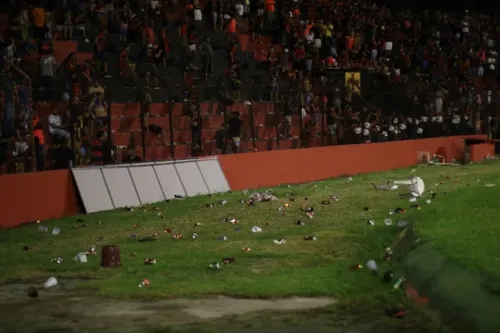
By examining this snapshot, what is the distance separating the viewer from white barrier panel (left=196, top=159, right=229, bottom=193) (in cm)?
1781

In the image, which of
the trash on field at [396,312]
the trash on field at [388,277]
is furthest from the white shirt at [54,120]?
the trash on field at [396,312]

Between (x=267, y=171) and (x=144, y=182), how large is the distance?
15.6 ft

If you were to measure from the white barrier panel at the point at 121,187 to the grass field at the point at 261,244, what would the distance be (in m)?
0.62

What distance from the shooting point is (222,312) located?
22.2 feet

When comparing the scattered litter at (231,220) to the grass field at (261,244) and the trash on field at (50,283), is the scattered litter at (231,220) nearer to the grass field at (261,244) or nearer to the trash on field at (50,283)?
the grass field at (261,244)

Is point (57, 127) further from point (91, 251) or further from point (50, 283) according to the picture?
point (50, 283)

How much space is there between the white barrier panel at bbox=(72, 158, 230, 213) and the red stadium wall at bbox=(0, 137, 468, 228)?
0.94ft

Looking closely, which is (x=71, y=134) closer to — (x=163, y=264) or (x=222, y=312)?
(x=163, y=264)

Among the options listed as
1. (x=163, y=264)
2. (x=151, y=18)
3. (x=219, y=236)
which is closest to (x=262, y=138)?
(x=151, y=18)

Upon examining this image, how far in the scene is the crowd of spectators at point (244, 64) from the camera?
50.8ft

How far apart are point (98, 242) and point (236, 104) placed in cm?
961

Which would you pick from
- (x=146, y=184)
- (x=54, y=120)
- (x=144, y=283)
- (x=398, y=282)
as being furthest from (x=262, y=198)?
(x=398, y=282)

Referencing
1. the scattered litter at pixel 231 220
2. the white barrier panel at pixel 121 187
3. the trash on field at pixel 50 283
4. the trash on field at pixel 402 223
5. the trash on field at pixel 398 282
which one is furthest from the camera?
the white barrier panel at pixel 121 187

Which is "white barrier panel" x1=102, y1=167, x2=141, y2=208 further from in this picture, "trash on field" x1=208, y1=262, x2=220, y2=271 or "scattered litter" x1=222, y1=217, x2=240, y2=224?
"trash on field" x1=208, y1=262, x2=220, y2=271
